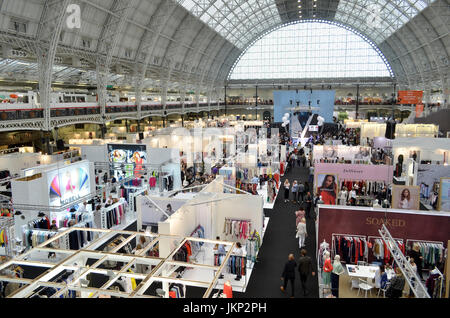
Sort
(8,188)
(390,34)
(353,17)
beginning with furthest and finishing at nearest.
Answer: (353,17)
(390,34)
(8,188)

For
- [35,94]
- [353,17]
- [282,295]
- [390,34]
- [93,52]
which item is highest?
[353,17]

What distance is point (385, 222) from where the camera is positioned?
875 cm

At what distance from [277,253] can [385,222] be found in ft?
9.95

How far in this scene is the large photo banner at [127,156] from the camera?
17.2 meters

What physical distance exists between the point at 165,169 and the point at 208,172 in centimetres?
278

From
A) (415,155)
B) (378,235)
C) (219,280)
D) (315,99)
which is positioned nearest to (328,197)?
(378,235)

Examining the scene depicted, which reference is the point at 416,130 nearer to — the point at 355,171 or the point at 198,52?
→ the point at 355,171

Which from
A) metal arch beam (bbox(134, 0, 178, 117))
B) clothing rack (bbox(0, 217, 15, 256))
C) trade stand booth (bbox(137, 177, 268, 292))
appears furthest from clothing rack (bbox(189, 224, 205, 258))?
metal arch beam (bbox(134, 0, 178, 117))

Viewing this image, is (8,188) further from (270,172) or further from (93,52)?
(270,172)

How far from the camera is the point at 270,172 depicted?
17.6 m

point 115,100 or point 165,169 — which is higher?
point 115,100

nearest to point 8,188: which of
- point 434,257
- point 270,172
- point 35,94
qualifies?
point 35,94

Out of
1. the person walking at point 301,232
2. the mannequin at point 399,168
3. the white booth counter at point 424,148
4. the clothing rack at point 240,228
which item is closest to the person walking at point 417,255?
the person walking at point 301,232

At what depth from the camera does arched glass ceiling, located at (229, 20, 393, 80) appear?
4619 centimetres
